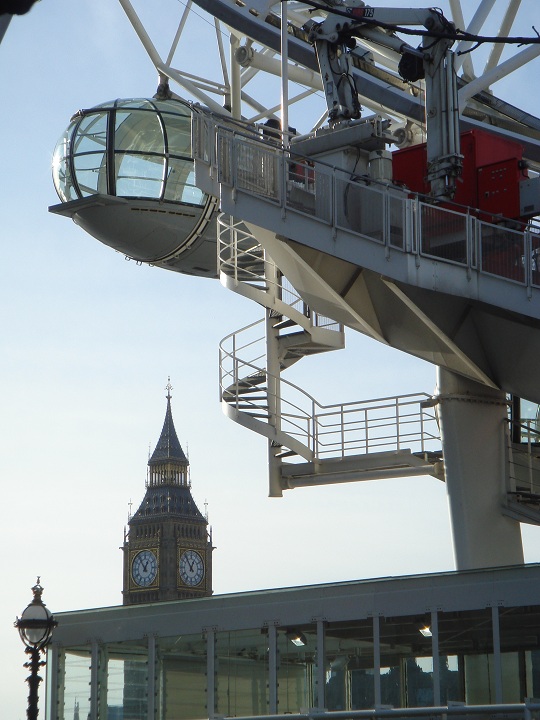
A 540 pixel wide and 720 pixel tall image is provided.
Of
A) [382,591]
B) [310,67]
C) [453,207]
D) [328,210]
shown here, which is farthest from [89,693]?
[310,67]

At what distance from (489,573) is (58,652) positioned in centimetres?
703

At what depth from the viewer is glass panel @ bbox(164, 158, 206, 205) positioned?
91.4ft

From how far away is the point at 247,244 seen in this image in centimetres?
2778

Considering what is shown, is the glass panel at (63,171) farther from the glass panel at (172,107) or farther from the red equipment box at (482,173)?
the red equipment box at (482,173)

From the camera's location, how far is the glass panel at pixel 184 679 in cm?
1720

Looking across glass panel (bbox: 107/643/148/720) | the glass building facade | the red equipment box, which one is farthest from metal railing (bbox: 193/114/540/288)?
glass panel (bbox: 107/643/148/720)

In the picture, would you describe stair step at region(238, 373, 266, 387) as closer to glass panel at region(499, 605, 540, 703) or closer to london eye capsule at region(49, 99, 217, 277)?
london eye capsule at region(49, 99, 217, 277)

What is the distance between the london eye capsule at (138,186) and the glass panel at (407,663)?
1355 centimetres

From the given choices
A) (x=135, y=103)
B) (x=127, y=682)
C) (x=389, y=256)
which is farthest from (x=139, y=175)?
(x=127, y=682)

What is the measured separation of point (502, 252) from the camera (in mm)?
18531

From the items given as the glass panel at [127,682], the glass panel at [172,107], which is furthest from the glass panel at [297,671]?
the glass panel at [172,107]

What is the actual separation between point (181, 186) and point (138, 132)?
1.77 metres

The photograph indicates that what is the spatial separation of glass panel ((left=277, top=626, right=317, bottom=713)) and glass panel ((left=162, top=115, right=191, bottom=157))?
14399mm

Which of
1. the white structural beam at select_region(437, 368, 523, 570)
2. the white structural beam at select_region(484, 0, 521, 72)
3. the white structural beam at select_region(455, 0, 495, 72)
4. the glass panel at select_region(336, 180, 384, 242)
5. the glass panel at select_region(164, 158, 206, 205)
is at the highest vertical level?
the white structural beam at select_region(484, 0, 521, 72)
